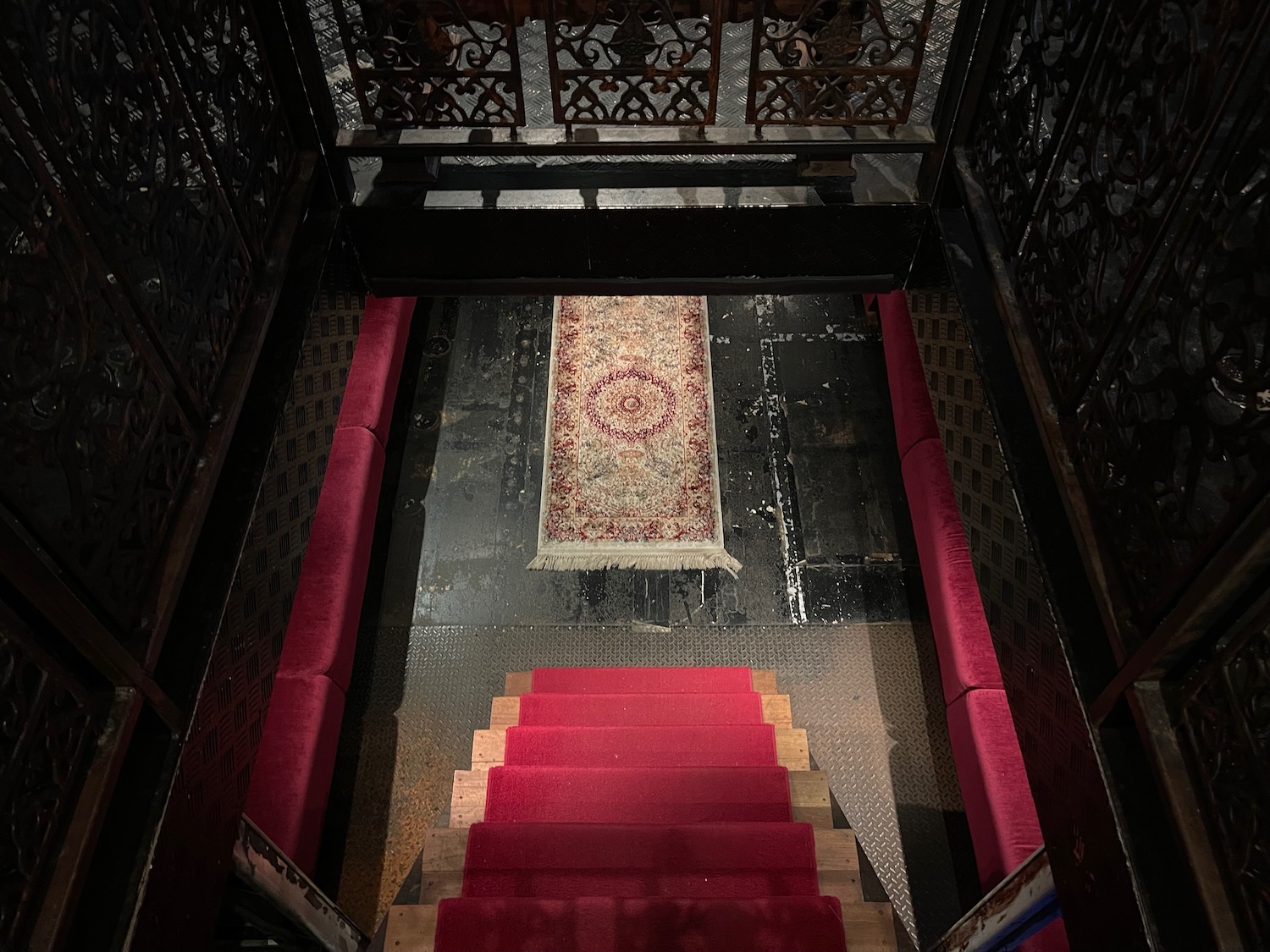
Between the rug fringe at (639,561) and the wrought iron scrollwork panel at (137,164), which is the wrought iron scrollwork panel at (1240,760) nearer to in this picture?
the wrought iron scrollwork panel at (137,164)

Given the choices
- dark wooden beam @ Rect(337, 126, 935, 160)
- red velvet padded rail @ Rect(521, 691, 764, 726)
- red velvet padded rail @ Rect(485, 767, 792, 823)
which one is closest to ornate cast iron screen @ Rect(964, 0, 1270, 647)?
dark wooden beam @ Rect(337, 126, 935, 160)

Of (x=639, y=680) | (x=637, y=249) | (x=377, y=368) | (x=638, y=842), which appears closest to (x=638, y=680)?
(x=639, y=680)

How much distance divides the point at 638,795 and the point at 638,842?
0.95 ft

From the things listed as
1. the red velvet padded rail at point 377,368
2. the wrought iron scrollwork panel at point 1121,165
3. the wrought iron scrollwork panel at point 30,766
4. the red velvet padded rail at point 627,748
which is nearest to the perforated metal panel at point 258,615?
the wrought iron scrollwork panel at point 30,766

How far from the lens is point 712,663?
4.19 m

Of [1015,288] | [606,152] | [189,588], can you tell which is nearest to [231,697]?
[189,588]

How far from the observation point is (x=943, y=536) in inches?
157

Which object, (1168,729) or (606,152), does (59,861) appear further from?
(606,152)

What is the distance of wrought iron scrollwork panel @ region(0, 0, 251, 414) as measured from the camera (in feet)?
5.77

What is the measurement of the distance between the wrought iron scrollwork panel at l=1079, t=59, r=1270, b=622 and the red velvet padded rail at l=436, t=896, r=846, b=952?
142cm

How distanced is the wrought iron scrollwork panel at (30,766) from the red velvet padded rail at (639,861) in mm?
1418

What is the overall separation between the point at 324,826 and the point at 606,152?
3.04m

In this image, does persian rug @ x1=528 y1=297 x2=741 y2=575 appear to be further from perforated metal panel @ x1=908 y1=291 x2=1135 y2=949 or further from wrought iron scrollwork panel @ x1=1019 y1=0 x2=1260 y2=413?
wrought iron scrollwork panel @ x1=1019 y1=0 x2=1260 y2=413

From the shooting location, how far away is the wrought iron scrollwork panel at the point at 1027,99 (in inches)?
92.9
